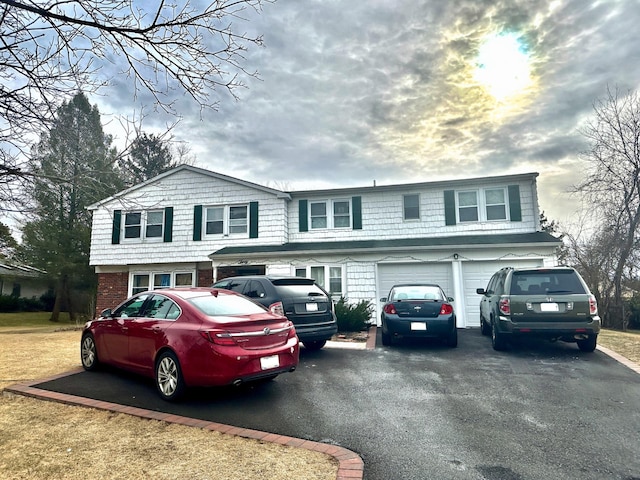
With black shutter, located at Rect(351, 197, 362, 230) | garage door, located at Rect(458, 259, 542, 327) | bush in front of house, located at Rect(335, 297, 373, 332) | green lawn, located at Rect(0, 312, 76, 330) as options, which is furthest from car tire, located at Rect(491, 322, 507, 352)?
green lawn, located at Rect(0, 312, 76, 330)

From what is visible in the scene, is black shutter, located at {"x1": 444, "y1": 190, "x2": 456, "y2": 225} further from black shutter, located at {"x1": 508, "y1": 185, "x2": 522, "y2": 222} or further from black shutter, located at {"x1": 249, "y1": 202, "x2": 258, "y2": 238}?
black shutter, located at {"x1": 249, "y1": 202, "x2": 258, "y2": 238}

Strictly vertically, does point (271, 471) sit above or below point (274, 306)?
below

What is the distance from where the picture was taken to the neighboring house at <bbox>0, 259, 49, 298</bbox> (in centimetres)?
3170

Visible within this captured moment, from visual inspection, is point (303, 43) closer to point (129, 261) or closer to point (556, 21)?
point (556, 21)

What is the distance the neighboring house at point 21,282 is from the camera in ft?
104

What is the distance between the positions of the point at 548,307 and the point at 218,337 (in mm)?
6577

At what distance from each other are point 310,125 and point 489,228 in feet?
26.2

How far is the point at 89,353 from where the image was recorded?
22.8 feet

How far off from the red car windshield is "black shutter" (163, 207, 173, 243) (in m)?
13.0

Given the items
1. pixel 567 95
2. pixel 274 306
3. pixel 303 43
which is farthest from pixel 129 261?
pixel 567 95

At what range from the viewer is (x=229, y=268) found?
16.6 meters

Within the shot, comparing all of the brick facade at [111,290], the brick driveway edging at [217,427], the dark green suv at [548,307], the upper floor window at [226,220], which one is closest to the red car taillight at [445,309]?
the dark green suv at [548,307]

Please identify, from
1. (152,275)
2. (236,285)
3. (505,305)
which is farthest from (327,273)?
(152,275)

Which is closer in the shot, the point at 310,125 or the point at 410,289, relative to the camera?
the point at 410,289
